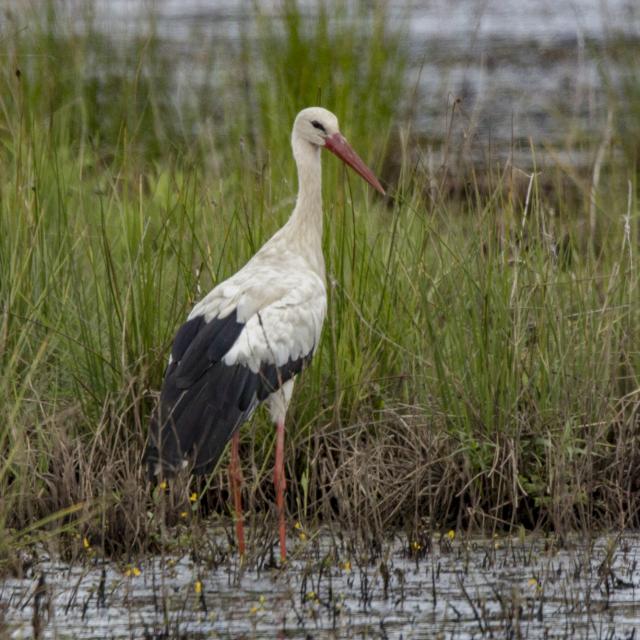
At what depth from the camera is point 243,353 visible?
5.81 meters

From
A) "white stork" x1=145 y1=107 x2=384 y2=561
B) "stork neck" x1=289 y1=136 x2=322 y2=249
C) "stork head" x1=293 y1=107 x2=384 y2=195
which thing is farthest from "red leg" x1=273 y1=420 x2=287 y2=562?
"stork head" x1=293 y1=107 x2=384 y2=195

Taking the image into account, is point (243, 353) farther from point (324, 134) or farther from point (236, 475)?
point (324, 134)

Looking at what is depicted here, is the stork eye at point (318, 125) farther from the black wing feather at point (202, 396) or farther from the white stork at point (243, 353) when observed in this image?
the black wing feather at point (202, 396)

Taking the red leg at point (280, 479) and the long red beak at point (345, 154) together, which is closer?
the red leg at point (280, 479)

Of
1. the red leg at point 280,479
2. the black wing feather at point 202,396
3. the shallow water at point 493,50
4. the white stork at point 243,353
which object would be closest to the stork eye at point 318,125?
the white stork at point 243,353

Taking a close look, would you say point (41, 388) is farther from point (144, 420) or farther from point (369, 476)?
point (369, 476)

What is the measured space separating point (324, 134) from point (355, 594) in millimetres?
2276

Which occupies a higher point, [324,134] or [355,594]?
[324,134]

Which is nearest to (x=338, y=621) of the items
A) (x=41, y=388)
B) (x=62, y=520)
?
(x=62, y=520)

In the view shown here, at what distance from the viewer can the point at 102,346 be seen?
627 centimetres

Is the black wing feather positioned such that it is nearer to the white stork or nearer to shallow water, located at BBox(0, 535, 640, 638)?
the white stork

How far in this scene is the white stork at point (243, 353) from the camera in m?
5.45

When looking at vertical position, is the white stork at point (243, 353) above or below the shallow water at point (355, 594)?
above

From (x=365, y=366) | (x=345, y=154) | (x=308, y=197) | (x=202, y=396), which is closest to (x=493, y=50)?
(x=345, y=154)
